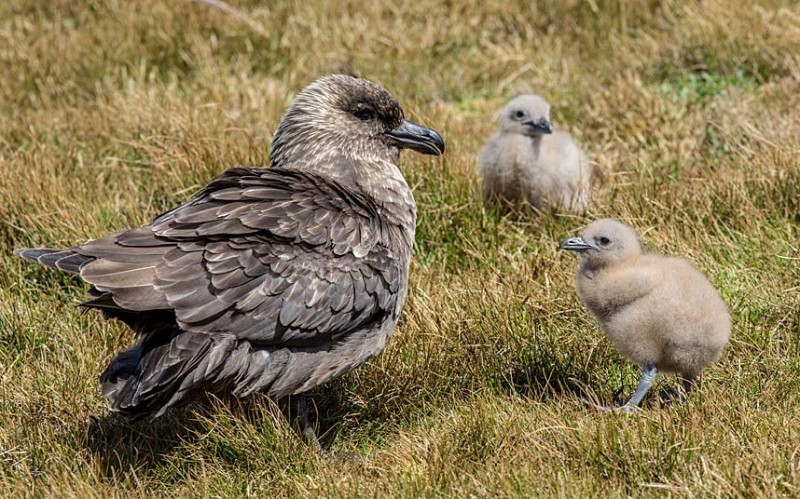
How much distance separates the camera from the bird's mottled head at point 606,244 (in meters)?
4.54

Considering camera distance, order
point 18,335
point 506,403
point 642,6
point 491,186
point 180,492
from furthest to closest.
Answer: point 642,6, point 491,186, point 18,335, point 506,403, point 180,492

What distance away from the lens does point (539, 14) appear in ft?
27.1

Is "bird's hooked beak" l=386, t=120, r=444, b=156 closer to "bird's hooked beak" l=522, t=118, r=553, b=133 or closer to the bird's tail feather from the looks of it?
"bird's hooked beak" l=522, t=118, r=553, b=133

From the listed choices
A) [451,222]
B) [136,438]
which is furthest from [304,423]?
[451,222]

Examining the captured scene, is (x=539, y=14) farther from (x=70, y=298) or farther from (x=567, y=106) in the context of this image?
(x=70, y=298)

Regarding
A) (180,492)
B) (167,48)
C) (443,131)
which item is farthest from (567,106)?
(180,492)

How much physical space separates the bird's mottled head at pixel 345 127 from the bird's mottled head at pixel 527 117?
1.34m

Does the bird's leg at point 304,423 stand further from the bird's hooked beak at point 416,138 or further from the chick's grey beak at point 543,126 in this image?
the chick's grey beak at point 543,126

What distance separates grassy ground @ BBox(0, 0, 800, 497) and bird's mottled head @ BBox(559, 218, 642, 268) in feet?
1.30

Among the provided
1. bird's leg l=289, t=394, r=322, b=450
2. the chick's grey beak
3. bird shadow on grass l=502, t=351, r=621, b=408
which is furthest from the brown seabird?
the chick's grey beak

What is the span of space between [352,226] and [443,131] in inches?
91.3

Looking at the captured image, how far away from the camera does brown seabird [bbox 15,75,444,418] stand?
4027 millimetres

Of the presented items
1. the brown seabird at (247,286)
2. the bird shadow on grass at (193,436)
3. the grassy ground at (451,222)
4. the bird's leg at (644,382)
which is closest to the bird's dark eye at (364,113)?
the brown seabird at (247,286)

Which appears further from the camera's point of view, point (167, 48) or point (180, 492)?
point (167, 48)
